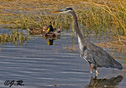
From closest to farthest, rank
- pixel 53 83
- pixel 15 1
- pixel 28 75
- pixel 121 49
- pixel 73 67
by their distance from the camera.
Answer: pixel 53 83, pixel 28 75, pixel 73 67, pixel 121 49, pixel 15 1

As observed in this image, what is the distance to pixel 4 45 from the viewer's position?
14.3 metres

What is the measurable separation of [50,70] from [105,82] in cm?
158

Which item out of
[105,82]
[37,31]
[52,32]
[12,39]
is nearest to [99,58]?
[105,82]

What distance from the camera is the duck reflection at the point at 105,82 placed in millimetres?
9570

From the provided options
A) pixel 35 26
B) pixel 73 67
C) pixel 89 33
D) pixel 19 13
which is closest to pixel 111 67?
pixel 73 67

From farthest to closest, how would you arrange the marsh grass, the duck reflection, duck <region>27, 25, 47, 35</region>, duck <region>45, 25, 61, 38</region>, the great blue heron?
duck <region>27, 25, 47, 35</region> < duck <region>45, 25, 61, 38</region> < the marsh grass < the great blue heron < the duck reflection

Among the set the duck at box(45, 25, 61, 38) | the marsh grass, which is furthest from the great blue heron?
the duck at box(45, 25, 61, 38)

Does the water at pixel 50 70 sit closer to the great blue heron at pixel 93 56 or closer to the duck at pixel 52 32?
the great blue heron at pixel 93 56

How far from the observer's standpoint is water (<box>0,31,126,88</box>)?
31.5ft

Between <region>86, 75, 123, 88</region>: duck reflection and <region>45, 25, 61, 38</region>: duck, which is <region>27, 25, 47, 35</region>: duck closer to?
<region>45, 25, 61, 38</region>: duck

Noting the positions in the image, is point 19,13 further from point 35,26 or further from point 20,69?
point 20,69

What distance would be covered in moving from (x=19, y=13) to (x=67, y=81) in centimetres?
1173

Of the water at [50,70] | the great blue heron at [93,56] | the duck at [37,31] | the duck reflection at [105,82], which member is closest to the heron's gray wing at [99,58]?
the great blue heron at [93,56]

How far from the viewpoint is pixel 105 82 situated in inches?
389
